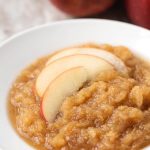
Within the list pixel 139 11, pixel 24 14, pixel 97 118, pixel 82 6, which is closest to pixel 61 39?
pixel 82 6

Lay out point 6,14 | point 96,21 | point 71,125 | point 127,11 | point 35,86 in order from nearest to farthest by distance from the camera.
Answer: point 71,125, point 35,86, point 96,21, point 127,11, point 6,14

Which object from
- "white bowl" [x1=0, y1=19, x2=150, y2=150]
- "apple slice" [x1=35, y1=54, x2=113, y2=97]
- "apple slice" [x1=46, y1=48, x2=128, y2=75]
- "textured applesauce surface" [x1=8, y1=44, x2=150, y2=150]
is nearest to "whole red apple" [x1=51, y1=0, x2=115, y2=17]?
"white bowl" [x1=0, y1=19, x2=150, y2=150]

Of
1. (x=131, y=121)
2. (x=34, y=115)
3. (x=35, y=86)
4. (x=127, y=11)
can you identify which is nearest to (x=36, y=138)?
(x=34, y=115)

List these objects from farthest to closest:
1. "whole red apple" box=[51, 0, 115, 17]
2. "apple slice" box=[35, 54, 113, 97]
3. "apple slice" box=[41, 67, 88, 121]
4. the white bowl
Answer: "whole red apple" box=[51, 0, 115, 17] → the white bowl → "apple slice" box=[35, 54, 113, 97] → "apple slice" box=[41, 67, 88, 121]

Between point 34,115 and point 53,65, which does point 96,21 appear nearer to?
point 53,65

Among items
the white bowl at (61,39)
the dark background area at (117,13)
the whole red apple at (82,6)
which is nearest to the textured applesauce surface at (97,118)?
the white bowl at (61,39)

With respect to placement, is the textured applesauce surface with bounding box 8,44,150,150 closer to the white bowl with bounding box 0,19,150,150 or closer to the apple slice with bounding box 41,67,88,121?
the apple slice with bounding box 41,67,88,121
